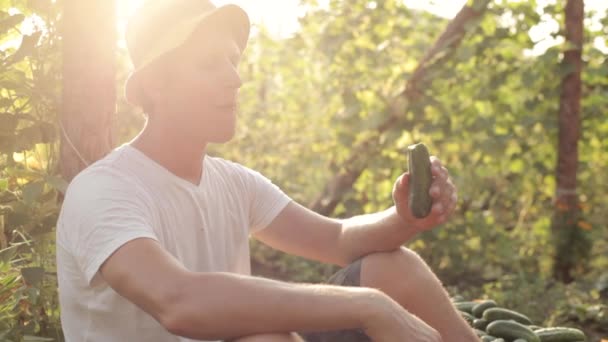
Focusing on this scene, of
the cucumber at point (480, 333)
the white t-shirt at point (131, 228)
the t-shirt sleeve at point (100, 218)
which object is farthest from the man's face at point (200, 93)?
the cucumber at point (480, 333)

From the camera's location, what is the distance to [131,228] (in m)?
2.83

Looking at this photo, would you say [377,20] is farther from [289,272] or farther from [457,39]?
[289,272]

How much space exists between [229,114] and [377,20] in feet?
16.2

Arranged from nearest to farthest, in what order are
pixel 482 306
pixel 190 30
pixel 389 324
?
pixel 389 324
pixel 190 30
pixel 482 306

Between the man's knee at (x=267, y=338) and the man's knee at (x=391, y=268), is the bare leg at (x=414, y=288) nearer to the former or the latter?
the man's knee at (x=391, y=268)

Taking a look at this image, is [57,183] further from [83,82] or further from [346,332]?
[346,332]

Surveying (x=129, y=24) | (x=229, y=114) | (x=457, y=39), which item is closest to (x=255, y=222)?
(x=229, y=114)

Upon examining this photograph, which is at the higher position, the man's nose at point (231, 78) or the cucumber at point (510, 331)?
the man's nose at point (231, 78)

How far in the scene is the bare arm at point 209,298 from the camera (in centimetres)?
274

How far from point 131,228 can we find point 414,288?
1.33 meters

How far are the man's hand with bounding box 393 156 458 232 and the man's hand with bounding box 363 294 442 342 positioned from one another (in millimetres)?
578

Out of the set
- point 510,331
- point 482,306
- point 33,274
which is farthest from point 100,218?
point 482,306

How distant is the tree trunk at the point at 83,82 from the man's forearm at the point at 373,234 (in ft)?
4.00

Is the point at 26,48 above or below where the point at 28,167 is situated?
above
